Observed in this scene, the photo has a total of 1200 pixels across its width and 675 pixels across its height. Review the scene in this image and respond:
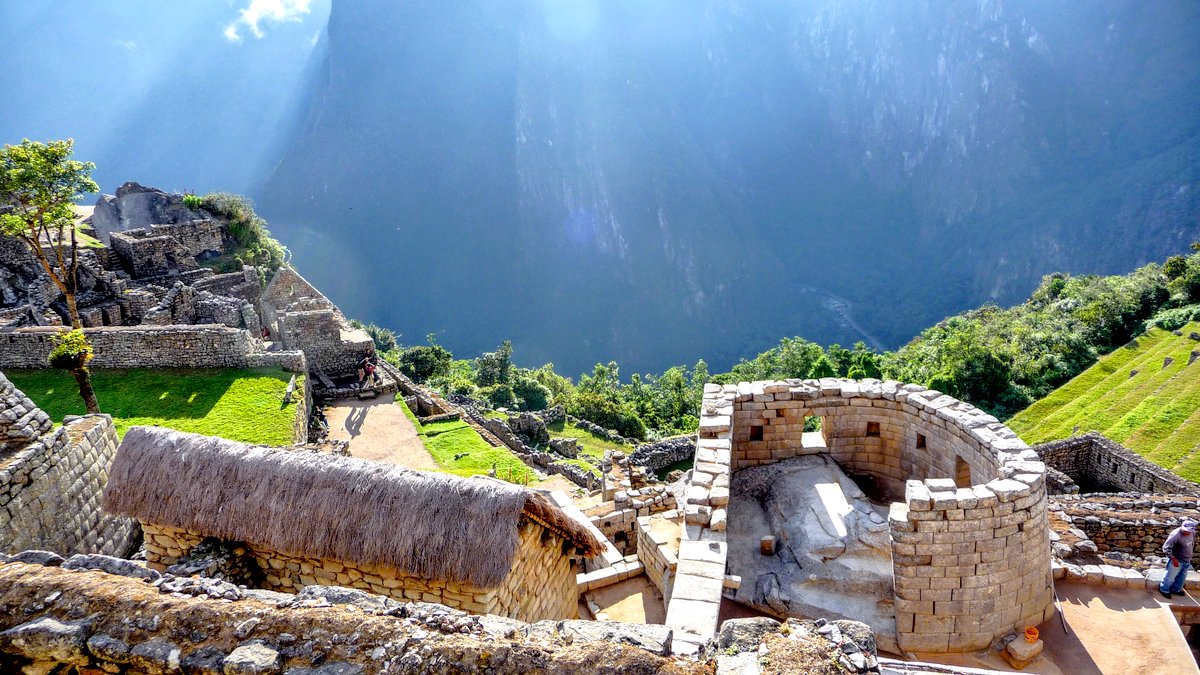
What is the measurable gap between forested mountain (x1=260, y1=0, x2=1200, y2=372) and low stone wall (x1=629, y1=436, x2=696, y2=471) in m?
107

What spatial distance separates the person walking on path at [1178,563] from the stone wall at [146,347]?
1970 centimetres

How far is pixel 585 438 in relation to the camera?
1431 inches

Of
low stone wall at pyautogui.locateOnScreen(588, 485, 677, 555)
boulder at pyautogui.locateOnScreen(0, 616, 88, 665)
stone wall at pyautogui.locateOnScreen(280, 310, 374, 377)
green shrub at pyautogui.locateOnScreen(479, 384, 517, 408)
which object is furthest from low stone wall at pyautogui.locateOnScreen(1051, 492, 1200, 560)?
green shrub at pyautogui.locateOnScreen(479, 384, 517, 408)

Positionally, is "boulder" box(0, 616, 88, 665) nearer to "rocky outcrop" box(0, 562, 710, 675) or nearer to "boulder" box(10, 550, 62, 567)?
"rocky outcrop" box(0, 562, 710, 675)

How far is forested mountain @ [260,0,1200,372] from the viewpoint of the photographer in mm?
137625

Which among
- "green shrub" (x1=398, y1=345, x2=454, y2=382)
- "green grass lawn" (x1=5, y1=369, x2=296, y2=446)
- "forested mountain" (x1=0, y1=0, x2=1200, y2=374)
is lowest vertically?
"green grass lawn" (x1=5, y1=369, x2=296, y2=446)

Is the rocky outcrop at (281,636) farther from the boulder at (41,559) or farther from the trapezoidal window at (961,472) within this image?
the trapezoidal window at (961,472)

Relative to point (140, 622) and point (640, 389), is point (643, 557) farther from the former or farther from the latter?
point (640, 389)

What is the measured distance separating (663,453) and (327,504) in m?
23.2

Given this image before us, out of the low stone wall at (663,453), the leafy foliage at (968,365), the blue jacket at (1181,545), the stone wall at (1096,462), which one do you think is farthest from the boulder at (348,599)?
the leafy foliage at (968,365)

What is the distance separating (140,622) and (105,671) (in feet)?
1.04

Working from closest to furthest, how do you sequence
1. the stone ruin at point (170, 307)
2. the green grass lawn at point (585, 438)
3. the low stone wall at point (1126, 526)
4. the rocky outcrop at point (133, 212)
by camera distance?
the low stone wall at point (1126, 526) → the stone ruin at point (170, 307) → the green grass lawn at point (585, 438) → the rocky outcrop at point (133, 212)

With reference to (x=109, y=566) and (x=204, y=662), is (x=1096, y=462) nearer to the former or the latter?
(x=204, y=662)

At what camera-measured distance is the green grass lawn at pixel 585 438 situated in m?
34.0
